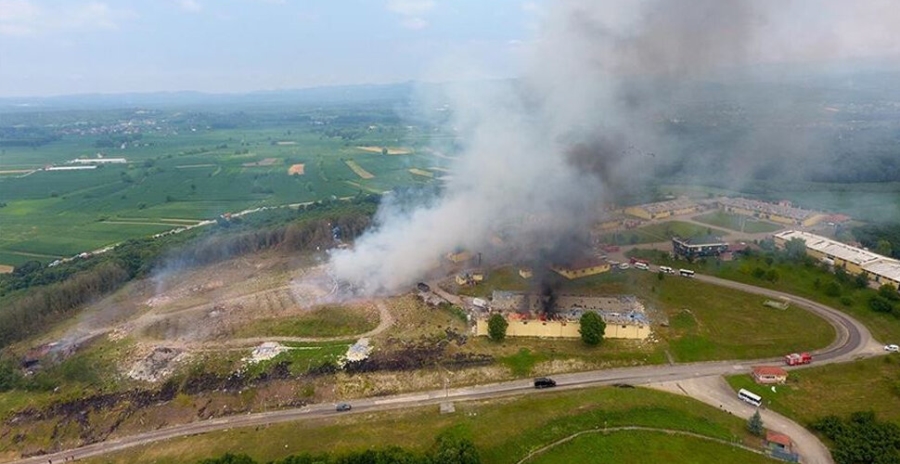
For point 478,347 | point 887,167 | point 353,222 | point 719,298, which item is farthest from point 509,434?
point 887,167

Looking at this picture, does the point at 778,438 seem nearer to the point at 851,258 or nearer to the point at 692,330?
the point at 692,330

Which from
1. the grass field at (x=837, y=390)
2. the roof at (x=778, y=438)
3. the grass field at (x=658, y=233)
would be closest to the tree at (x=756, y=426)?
the roof at (x=778, y=438)

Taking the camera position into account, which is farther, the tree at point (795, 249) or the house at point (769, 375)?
the tree at point (795, 249)

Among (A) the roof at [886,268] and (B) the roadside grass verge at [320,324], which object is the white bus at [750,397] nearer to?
(A) the roof at [886,268]

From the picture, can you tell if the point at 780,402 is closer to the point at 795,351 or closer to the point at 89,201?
the point at 795,351

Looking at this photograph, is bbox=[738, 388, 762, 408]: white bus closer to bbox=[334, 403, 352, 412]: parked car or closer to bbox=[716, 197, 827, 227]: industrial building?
bbox=[334, 403, 352, 412]: parked car

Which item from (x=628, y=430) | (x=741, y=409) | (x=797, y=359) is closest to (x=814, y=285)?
(x=797, y=359)

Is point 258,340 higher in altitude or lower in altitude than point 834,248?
lower
